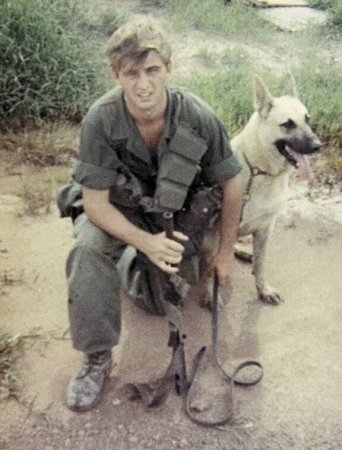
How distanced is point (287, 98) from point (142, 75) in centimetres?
117

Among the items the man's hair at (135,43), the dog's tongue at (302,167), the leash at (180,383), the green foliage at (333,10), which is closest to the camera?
the man's hair at (135,43)

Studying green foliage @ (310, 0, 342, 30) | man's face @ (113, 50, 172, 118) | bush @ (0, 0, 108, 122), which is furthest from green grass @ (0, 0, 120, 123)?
green foliage @ (310, 0, 342, 30)

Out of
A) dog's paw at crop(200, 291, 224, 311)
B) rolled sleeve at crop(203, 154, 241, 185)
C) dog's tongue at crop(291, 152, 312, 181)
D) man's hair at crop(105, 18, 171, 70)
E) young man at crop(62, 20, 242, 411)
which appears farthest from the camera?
dog's paw at crop(200, 291, 224, 311)

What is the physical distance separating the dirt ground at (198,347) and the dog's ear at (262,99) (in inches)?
34.0

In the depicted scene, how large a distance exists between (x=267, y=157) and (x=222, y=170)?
0.52 m

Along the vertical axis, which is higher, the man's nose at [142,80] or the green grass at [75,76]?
the man's nose at [142,80]

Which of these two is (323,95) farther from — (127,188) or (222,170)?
(127,188)

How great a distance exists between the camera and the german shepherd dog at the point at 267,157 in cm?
315

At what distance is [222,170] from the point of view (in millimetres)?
2713

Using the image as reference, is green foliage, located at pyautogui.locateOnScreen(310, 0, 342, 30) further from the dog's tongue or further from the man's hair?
the man's hair

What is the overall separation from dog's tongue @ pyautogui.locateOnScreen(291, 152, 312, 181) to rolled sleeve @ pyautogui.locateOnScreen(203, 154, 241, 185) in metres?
0.51

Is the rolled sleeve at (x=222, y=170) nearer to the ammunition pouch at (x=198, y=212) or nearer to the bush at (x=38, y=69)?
the ammunition pouch at (x=198, y=212)

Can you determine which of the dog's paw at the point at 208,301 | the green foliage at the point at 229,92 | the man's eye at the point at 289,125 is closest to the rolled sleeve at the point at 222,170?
the man's eye at the point at 289,125

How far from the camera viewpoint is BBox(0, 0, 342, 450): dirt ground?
8.28 feet
